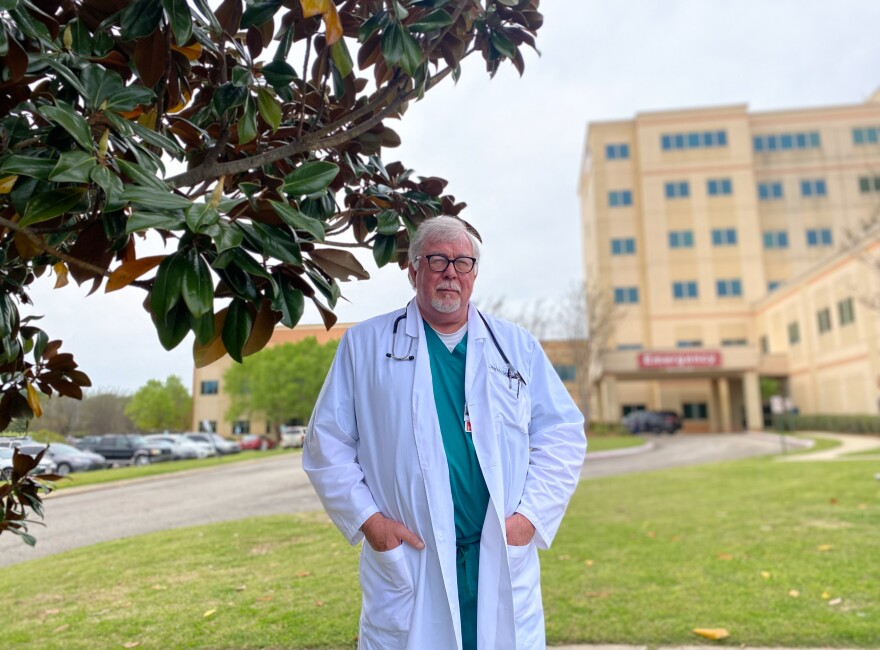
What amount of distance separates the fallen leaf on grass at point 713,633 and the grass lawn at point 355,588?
68 millimetres

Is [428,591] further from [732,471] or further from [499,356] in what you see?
[732,471]

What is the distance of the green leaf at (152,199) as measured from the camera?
4.66 ft

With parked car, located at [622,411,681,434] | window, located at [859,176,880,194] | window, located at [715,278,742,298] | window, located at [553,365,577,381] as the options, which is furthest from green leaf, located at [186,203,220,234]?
window, located at [859,176,880,194]

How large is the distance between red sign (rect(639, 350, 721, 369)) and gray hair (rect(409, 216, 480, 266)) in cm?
3704

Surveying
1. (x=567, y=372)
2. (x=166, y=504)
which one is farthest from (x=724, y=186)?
(x=166, y=504)

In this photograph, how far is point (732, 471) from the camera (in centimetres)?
1503

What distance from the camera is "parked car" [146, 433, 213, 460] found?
478 cm

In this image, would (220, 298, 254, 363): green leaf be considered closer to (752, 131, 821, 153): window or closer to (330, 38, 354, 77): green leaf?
(330, 38, 354, 77): green leaf

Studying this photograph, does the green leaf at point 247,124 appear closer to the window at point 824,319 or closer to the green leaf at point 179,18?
the green leaf at point 179,18

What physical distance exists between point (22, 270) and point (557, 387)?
2105 millimetres

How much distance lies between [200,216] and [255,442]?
4485mm

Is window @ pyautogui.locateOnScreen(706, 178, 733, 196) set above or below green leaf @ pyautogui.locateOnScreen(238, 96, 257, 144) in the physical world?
above

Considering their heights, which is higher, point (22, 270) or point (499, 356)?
point (22, 270)

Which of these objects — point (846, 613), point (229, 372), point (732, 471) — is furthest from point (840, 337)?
point (229, 372)
